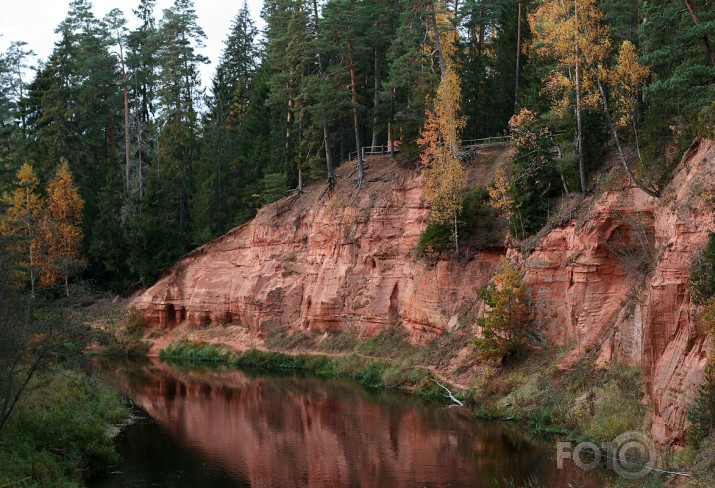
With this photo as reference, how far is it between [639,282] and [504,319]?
235 inches

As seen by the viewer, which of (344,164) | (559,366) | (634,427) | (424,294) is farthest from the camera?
(344,164)

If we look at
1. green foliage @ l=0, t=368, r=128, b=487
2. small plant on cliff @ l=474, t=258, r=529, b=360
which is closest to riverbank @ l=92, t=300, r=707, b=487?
small plant on cliff @ l=474, t=258, r=529, b=360

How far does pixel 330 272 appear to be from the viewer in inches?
1898

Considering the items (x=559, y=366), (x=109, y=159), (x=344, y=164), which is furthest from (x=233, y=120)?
(x=559, y=366)

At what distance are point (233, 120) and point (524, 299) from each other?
38211 mm

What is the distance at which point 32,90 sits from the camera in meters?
68.8

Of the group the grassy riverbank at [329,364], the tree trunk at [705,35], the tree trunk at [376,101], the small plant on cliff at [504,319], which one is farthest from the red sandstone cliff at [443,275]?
the tree trunk at [705,35]

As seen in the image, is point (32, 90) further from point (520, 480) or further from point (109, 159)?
point (520, 480)

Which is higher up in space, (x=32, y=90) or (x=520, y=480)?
(x=32, y=90)

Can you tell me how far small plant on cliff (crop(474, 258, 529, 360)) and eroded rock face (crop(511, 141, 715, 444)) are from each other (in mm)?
807

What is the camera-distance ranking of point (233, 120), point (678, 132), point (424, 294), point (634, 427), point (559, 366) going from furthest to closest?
point (233, 120)
point (424, 294)
point (559, 366)
point (678, 132)
point (634, 427)

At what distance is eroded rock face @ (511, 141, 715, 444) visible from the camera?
21594 mm

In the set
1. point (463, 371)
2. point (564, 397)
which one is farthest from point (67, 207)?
point (564, 397)

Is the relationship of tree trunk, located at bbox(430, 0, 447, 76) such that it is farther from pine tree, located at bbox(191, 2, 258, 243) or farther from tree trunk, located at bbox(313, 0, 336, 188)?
pine tree, located at bbox(191, 2, 258, 243)
